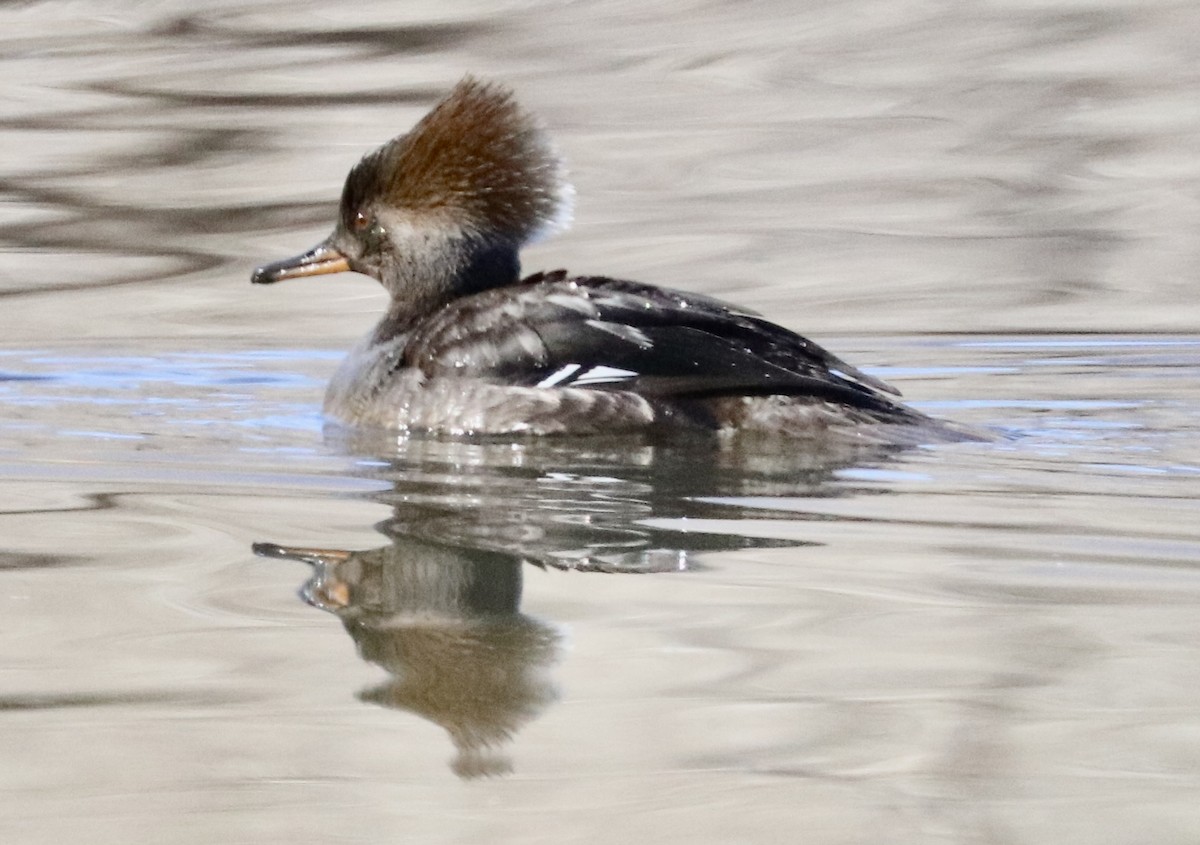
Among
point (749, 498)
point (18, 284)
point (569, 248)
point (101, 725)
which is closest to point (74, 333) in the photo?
point (18, 284)

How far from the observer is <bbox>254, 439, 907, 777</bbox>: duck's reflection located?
365 cm

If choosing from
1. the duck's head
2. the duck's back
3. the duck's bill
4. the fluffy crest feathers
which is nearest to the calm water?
the duck's back

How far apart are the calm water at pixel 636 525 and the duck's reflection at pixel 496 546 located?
2 centimetres

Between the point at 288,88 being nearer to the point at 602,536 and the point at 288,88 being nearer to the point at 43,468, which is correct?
the point at 43,468

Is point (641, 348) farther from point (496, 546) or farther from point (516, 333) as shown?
point (496, 546)

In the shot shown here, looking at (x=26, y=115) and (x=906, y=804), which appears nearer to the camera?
(x=906, y=804)

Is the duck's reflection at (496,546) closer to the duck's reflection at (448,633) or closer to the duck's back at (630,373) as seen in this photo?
the duck's reflection at (448,633)

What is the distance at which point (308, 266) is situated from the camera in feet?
23.6

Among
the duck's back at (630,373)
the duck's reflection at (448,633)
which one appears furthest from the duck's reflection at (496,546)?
the duck's back at (630,373)

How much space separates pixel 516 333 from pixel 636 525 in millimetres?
1404

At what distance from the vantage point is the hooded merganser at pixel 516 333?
19.9ft

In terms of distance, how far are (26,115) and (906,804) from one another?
10.6m

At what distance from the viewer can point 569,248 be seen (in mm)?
10180

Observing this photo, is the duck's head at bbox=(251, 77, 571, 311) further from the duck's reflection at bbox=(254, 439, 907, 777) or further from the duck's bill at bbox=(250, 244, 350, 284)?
the duck's reflection at bbox=(254, 439, 907, 777)
